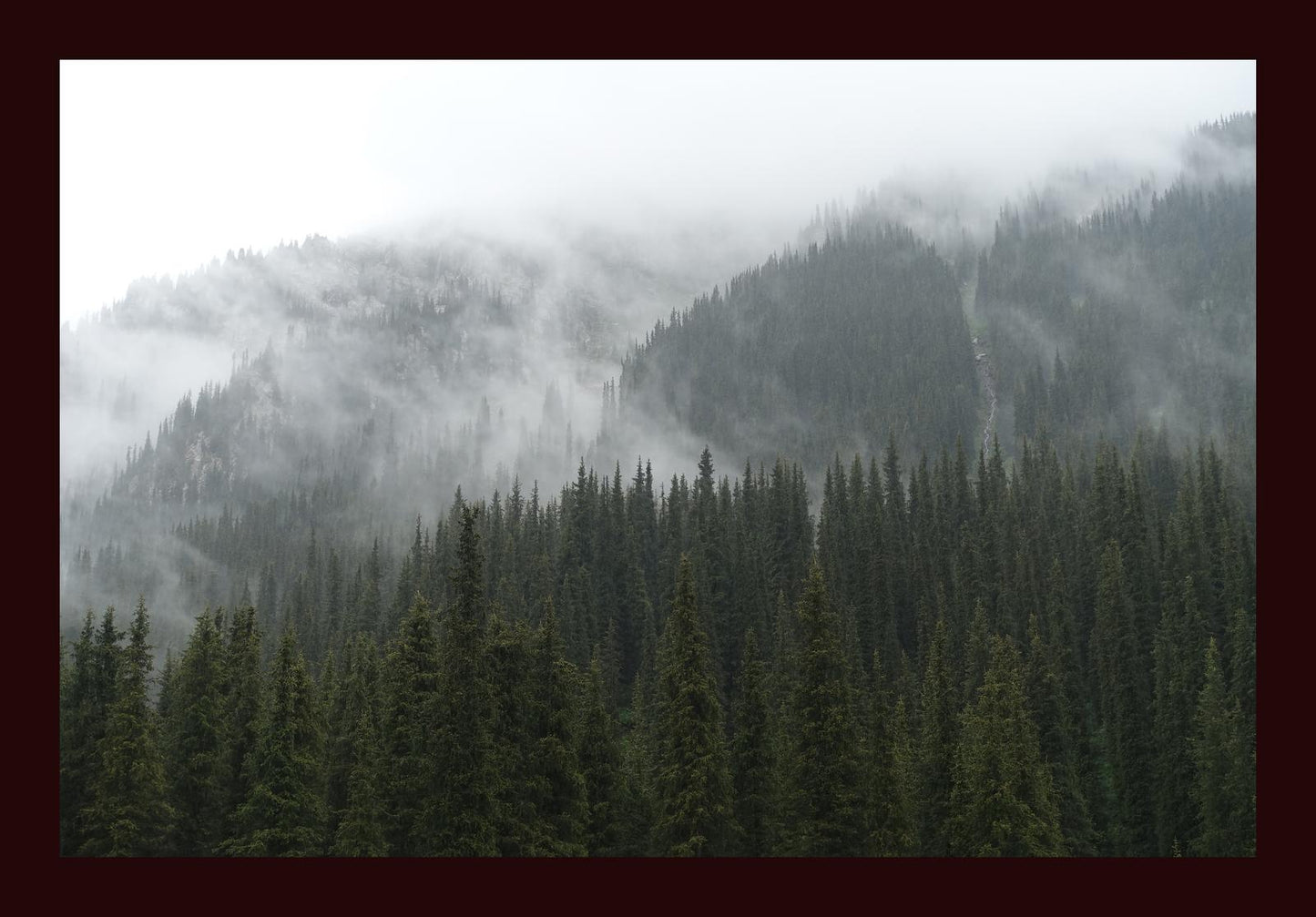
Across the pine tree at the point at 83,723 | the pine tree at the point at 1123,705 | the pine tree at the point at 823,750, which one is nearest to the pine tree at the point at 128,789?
the pine tree at the point at 83,723

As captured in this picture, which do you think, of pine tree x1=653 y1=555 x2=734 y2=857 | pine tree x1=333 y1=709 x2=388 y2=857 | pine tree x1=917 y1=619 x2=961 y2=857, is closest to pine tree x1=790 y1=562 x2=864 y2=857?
pine tree x1=653 y1=555 x2=734 y2=857

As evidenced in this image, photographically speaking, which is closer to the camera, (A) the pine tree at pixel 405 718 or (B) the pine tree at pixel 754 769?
(A) the pine tree at pixel 405 718

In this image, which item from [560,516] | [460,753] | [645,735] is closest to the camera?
[460,753]

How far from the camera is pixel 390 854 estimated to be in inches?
1698

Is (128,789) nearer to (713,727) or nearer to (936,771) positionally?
(713,727)

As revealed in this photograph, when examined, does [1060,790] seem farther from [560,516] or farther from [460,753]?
[560,516]

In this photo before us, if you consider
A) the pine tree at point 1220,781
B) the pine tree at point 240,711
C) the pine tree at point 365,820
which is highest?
the pine tree at point 240,711

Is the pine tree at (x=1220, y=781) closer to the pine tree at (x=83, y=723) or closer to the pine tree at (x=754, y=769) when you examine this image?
the pine tree at (x=754, y=769)

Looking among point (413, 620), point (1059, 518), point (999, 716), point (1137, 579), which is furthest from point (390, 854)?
point (1059, 518)

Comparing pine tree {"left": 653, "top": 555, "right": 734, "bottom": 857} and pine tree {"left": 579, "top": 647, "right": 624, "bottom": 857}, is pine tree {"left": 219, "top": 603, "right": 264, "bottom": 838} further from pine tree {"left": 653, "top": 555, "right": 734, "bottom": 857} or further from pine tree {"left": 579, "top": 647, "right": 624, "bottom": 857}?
pine tree {"left": 653, "top": 555, "right": 734, "bottom": 857}

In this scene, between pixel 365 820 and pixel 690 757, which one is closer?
pixel 690 757

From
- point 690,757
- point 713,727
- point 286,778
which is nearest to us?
point 690,757

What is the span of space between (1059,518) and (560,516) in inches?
3180

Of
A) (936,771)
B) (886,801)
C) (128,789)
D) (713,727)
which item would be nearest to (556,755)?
(713,727)
